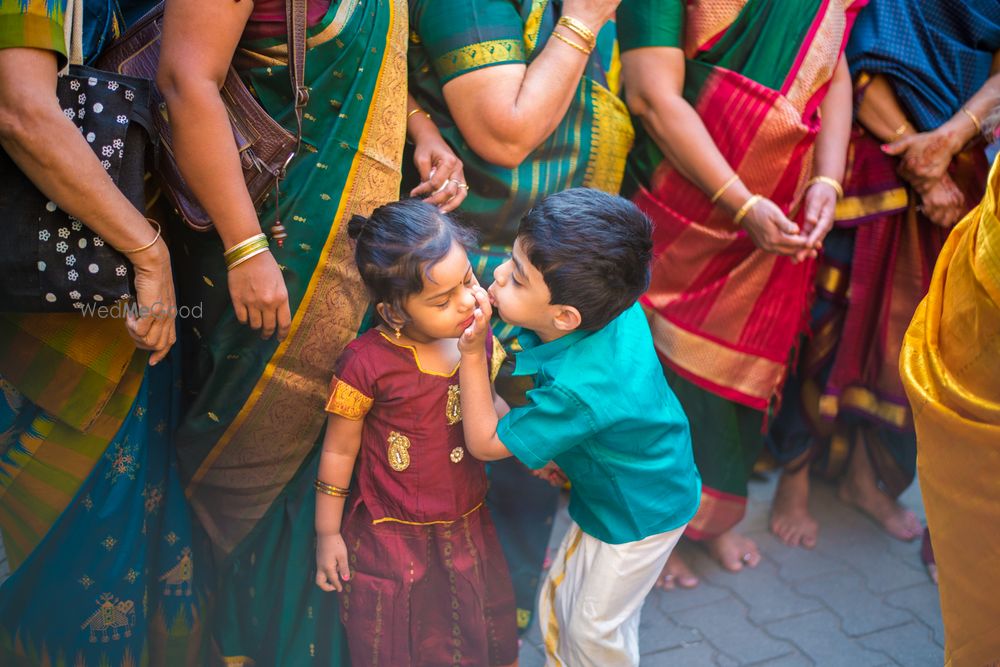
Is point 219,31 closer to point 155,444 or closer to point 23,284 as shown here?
point 23,284

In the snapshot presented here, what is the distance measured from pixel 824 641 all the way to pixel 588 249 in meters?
1.56

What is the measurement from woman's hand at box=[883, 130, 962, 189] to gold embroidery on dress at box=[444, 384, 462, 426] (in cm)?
163

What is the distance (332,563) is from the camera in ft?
6.26

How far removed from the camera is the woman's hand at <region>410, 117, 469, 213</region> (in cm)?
195

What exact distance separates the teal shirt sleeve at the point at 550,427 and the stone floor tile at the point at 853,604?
1.43m

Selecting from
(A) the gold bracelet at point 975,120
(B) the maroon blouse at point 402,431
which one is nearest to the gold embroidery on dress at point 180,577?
(B) the maroon blouse at point 402,431

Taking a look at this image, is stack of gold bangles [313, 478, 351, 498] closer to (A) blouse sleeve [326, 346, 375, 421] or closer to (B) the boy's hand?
(A) blouse sleeve [326, 346, 375, 421]

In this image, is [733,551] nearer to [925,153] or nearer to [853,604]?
[853,604]

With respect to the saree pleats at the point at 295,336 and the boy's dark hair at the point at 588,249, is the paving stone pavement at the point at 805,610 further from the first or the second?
the boy's dark hair at the point at 588,249

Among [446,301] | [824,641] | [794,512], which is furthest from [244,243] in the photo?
[794,512]

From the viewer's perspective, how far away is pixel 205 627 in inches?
84.4

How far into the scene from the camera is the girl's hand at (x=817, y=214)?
248 centimetres

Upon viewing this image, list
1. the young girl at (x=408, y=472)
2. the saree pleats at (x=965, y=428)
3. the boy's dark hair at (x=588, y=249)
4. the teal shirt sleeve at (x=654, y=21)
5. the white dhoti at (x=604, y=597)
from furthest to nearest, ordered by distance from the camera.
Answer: the teal shirt sleeve at (x=654, y=21)
the white dhoti at (x=604, y=597)
the young girl at (x=408, y=472)
the boy's dark hair at (x=588, y=249)
the saree pleats at (x=965, y=428)

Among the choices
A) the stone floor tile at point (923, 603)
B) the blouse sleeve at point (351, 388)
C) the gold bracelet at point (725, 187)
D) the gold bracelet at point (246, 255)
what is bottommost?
the stone floor tile at point (923, 603)
